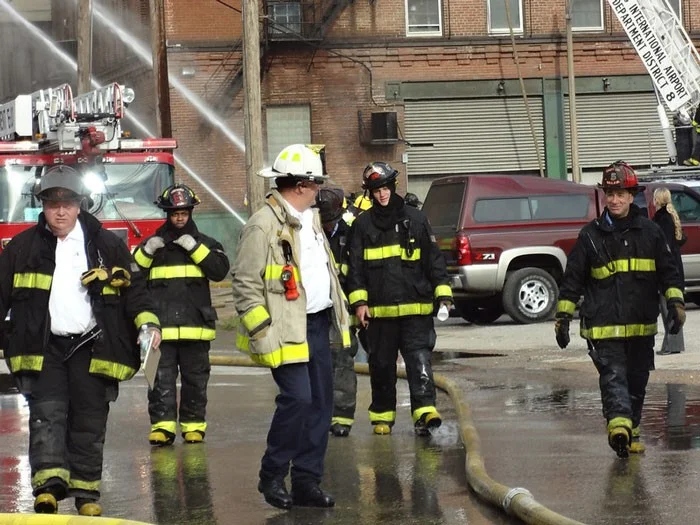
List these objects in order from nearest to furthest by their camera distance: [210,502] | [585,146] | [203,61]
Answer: [210,502] → [203,61] → [585,146]

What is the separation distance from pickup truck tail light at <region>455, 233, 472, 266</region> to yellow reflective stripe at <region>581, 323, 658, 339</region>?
9.70m

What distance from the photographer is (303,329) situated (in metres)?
7.43

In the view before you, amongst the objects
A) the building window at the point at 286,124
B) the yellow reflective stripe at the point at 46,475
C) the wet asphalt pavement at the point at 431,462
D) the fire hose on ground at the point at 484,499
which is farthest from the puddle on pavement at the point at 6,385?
the building window at the point at 286,124

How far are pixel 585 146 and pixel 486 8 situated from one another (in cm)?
401

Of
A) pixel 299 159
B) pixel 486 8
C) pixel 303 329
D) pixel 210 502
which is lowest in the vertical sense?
pixel 210 502

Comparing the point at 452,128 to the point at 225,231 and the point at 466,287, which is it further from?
the point at 466,287

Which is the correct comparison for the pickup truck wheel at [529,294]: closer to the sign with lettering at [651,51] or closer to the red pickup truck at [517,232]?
the red pickup truck at [517,232]

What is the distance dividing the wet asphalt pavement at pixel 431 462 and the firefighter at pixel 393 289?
0.98ft

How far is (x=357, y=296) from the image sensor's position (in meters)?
9.99

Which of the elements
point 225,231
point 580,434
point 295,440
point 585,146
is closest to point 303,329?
point 295,440

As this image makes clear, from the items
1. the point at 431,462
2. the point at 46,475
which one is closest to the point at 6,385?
the point at 431,462

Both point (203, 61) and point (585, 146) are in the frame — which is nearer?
point (203, 61)

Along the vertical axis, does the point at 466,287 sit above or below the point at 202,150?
below

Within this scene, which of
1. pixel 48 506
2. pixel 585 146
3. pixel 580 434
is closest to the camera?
pixel 48 506
